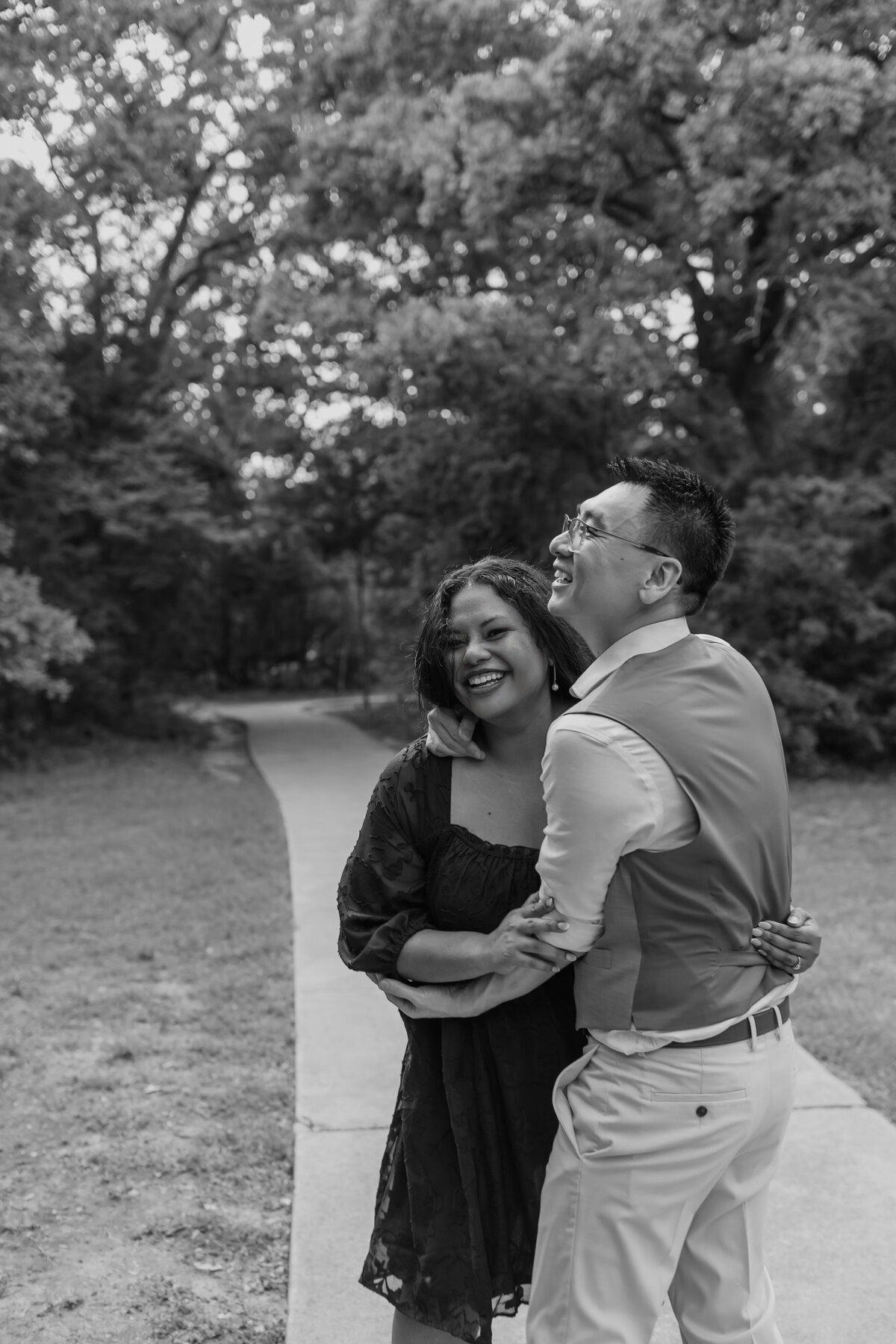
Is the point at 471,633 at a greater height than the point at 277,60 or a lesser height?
lesser

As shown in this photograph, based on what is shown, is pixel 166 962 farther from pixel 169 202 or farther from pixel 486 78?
pixel 169 202

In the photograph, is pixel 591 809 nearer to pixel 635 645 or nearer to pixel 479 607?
pixel 635 645

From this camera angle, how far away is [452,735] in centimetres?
210

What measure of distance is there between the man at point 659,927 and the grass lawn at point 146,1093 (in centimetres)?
144

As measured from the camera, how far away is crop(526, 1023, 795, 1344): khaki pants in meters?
1.69

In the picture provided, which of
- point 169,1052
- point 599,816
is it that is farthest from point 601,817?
point 169,1052

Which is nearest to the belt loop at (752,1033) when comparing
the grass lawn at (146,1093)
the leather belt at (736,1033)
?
the leather belt at (736,1033)

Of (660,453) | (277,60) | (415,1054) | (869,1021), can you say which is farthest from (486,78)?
(415,1054)

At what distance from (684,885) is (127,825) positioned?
892 cm

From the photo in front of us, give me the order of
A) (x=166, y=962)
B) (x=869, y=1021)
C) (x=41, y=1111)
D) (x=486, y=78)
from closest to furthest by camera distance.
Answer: (x=41, y=1111), (x=869, y=1021), (x=166, y=962), (x=486, y=78)

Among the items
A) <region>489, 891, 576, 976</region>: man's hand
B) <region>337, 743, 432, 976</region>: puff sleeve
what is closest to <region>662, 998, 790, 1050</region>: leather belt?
<region>489, 891, 576, 976</region>: man's hand

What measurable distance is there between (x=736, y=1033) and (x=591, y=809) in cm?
43

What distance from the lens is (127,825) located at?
10000mm

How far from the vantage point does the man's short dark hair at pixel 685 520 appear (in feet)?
5.82
